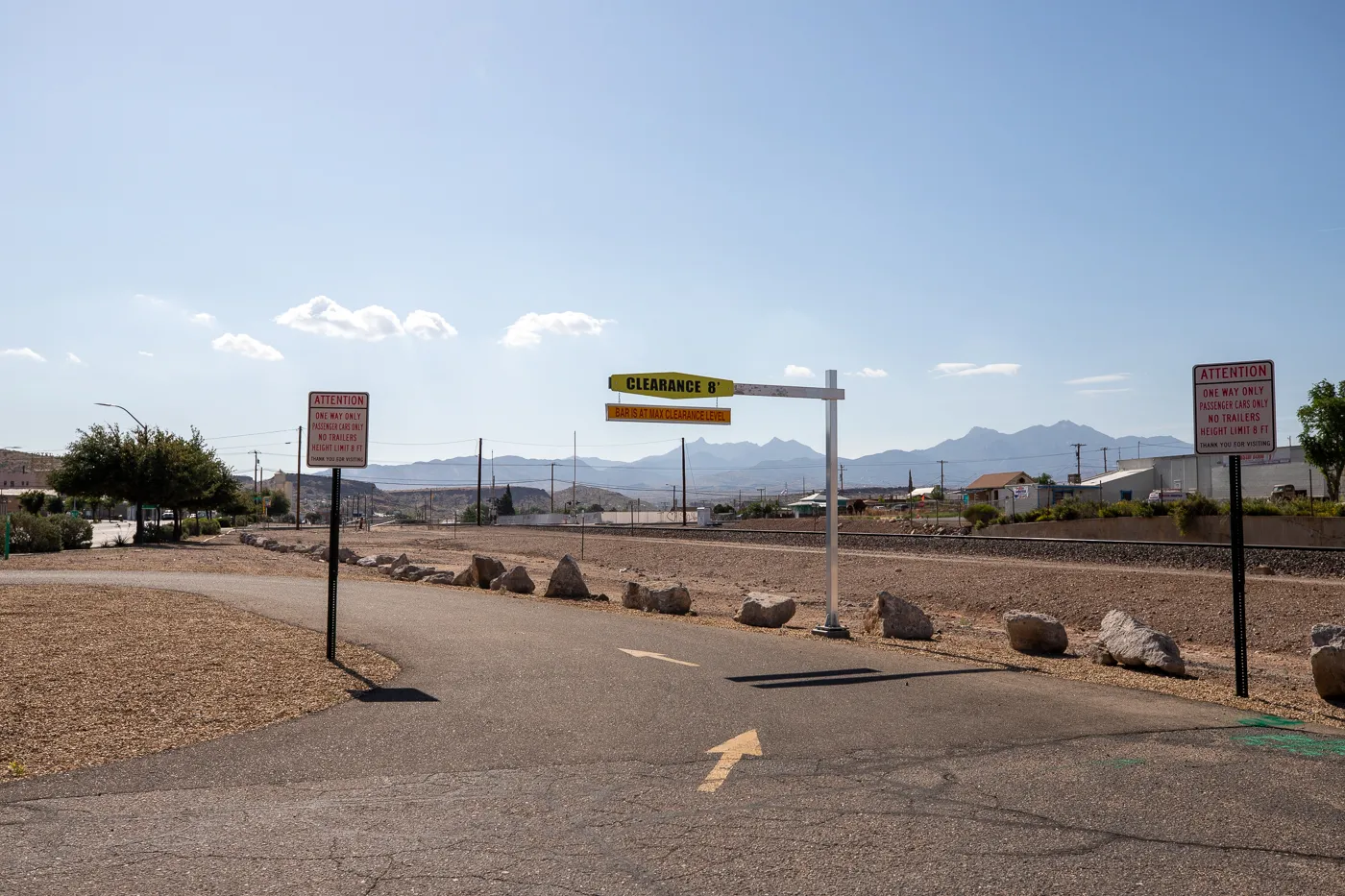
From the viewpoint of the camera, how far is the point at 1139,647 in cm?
1321

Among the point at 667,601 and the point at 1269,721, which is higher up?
the point at 1269,721

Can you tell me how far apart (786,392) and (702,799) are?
924 centimetres

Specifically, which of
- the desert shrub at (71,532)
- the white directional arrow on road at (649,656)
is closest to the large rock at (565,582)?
the white directional arrow on road at (649,656)

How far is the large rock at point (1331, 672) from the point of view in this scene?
10180mm

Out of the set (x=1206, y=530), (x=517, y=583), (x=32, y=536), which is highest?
(x=1206, y=530)

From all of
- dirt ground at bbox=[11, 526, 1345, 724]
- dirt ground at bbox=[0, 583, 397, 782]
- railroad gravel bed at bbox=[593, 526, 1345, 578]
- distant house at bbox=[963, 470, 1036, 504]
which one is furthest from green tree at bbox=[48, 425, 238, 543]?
distant house at bbox=[963, 470, 1036, 504]

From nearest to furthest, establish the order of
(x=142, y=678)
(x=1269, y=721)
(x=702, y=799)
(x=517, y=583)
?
(x=702, y=799) < (x=1269, y=721) < (x=142, y=678) < (x=517, y=583)

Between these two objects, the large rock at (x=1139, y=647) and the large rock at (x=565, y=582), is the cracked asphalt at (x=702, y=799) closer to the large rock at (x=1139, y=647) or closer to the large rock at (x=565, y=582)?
the large rock at (x=1139, y=647)

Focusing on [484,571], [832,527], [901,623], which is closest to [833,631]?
[901,623]

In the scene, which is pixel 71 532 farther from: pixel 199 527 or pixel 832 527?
pixel 199 527

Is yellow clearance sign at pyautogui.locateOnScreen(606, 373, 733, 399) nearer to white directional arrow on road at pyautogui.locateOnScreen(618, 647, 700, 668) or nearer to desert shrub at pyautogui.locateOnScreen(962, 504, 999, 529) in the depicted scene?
white directional arrow on road at pyautogui.locateOnScreen(618, 647, 700, 668)

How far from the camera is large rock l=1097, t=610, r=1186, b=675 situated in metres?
12.9

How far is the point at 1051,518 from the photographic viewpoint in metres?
49.9

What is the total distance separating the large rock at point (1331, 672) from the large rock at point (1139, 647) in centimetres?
258
